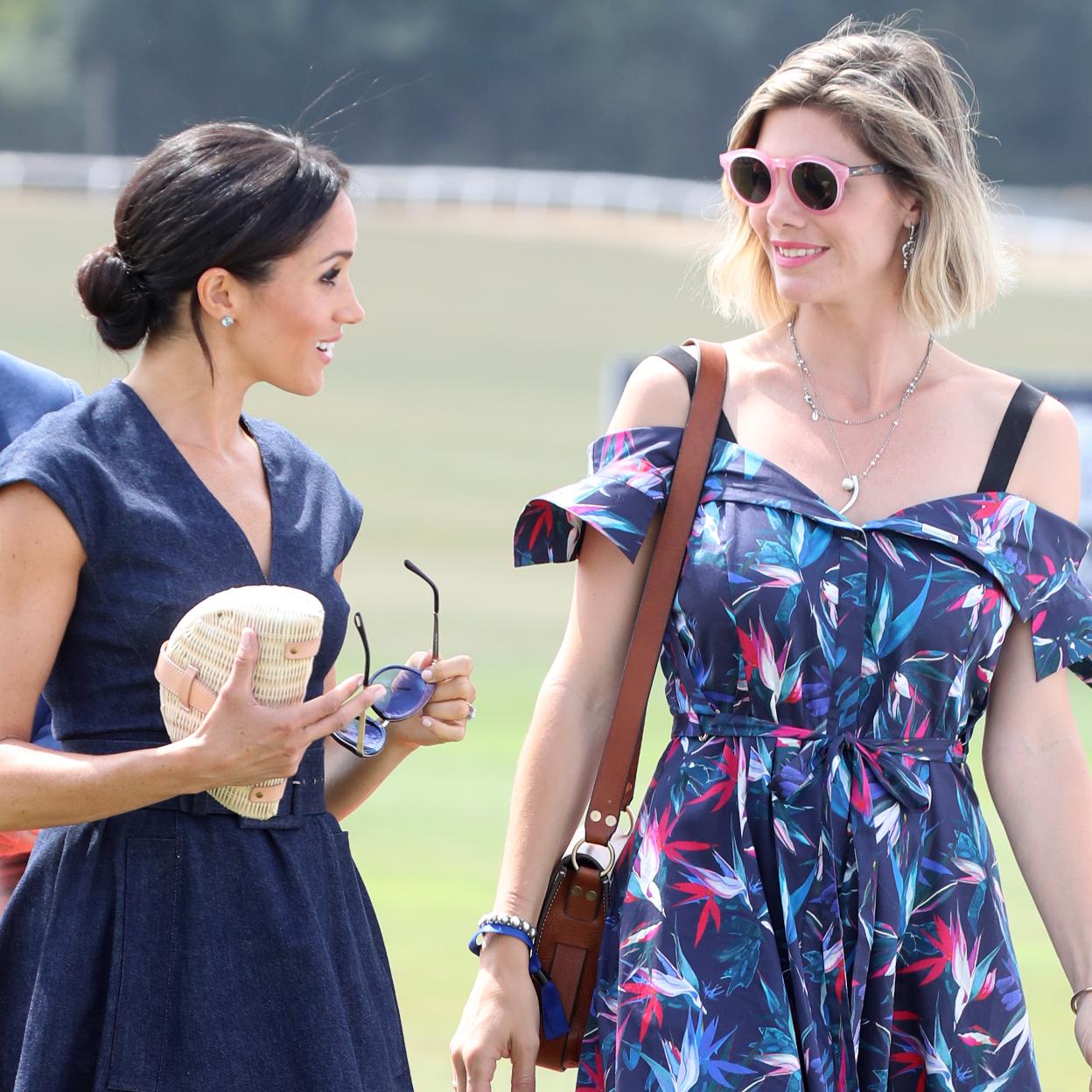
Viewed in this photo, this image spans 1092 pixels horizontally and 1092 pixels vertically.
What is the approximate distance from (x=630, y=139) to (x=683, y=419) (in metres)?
62.4

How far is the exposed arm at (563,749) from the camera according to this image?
9.38 feet

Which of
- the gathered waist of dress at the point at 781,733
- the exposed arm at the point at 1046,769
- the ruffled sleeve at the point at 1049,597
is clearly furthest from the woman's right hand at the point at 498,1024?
the ruffled sleeve at the point at 1049,597

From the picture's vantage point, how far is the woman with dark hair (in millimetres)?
2504

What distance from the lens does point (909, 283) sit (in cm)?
315

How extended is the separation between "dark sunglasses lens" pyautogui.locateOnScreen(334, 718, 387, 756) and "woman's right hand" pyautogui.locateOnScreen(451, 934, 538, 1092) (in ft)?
1.17

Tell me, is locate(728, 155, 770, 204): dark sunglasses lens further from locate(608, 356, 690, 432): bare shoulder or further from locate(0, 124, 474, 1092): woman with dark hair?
Answer: locate(0, 124, 474, 1092): woman with dark hair

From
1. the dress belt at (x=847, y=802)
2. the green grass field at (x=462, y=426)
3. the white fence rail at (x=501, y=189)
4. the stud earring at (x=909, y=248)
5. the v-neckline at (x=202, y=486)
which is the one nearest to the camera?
the v-neckline at (x=202, y=486)

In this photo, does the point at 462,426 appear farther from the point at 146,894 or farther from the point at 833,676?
the point at 146,894

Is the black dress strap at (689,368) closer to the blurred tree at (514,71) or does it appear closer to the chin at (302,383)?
the chin at (302,383)

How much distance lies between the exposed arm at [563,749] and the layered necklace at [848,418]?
0.75ft

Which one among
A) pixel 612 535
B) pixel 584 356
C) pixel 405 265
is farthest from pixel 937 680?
pixel 405 265

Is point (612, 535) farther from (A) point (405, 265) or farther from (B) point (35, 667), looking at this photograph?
(A) point (405, 265)

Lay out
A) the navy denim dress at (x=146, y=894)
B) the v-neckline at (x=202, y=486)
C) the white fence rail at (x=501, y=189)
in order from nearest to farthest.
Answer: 1. the navy denim dress at (x=146, y=894)
2. the v-neckline at (x=202, y=486)
3. the white fence rail at (x=501, y=189)

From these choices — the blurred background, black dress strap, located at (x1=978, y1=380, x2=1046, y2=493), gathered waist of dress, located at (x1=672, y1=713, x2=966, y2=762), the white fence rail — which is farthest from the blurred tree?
gathered waist of dress, located at (x1=672, y1=713, x2=966, y2=762)
